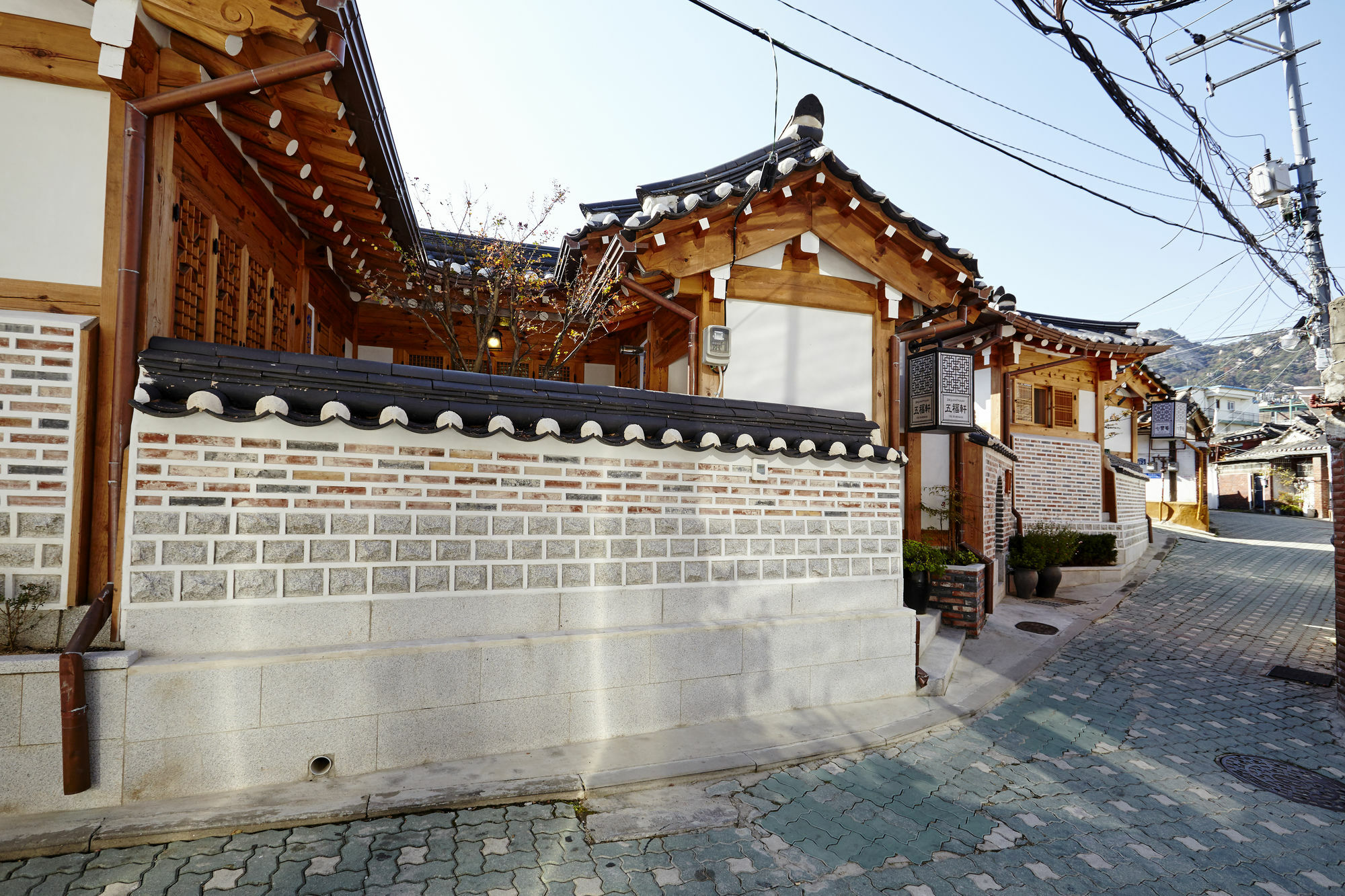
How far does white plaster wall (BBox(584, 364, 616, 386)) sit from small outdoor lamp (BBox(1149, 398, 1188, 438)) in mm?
16026

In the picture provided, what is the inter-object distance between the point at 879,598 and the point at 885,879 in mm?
2823

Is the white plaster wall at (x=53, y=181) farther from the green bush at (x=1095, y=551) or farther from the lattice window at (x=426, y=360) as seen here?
the green bush at (x=1095, y=551)

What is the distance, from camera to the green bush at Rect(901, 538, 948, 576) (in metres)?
8.21

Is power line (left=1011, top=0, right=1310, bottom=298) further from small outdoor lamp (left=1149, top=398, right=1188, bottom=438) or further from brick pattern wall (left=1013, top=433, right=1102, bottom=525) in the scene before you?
small outdoor lamp (left=1149, top=398, right=1188, bottom=438)

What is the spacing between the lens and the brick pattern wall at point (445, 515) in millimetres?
3615

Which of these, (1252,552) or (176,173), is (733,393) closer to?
(176,173)

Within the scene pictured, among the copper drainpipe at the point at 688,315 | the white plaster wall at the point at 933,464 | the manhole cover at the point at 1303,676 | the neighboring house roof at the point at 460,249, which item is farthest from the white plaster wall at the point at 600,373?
the manhole cover at the point at 1303,676

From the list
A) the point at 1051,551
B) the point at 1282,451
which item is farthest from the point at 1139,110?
the point at 1282,451

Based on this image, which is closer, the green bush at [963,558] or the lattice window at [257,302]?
the lattice window at [257,302]

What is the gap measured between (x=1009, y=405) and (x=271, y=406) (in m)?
13.4

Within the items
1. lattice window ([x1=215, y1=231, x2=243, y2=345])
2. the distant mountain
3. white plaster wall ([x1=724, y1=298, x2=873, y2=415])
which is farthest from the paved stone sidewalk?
the distant mountain

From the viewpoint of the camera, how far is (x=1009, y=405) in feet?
42.9

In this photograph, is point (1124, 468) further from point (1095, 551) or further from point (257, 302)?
point (257, 302)

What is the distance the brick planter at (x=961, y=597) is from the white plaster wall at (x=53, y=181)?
913 centimetres
